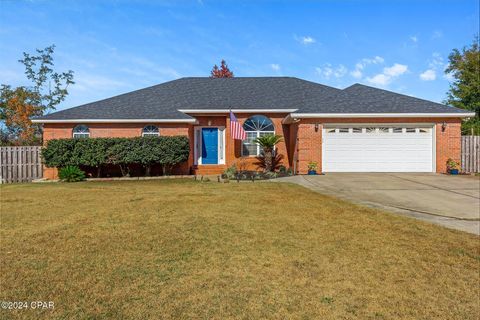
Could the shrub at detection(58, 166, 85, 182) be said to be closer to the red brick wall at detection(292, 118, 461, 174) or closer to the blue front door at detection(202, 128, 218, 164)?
the blue front door at detection(202, 128, 218, 164)

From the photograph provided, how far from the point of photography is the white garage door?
14.0 m

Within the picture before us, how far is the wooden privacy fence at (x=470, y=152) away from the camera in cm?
1465

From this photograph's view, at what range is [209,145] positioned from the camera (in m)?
17.1

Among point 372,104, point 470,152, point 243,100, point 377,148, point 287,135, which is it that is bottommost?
point 470,152

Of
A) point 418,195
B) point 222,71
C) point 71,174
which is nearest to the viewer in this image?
point 418,195

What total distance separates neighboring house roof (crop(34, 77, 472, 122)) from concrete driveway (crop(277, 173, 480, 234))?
13.6 feet

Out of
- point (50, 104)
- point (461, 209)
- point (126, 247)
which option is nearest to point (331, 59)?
point (461, 209)

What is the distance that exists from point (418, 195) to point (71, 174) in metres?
14.2

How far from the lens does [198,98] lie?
1767 cm

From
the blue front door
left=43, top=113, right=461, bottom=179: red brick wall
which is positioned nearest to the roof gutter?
left=43, top=113, right=461, bottom=179: red brick wall

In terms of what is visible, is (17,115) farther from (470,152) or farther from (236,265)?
(470,152)

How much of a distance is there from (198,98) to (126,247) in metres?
14.3

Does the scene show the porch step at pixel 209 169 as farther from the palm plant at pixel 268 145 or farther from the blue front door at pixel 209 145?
the palm plant at pixel 268 145

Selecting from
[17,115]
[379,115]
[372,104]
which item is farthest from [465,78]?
[17,115]
